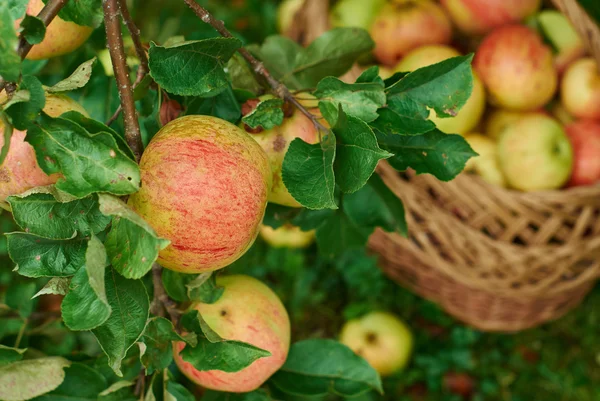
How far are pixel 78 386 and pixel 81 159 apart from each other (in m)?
0.32

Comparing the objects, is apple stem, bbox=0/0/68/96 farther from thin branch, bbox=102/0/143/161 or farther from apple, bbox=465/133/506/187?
apple, bbox=465/133/506/187

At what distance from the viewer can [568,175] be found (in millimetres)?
1100

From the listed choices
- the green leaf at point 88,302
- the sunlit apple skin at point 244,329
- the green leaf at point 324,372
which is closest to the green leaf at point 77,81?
the green leaf at point 88,302

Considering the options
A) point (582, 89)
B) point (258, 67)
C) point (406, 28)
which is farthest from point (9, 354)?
point (582, 89)

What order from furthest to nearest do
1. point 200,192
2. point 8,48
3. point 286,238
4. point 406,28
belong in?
point 286,238, point 406,28, point 200,192, point 8,48

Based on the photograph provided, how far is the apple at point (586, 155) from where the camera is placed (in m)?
1.10

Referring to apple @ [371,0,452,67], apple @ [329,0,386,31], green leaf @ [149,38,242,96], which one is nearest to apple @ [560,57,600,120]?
apple @ [371,0,452,67]

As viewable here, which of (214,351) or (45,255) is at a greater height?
(45,255)

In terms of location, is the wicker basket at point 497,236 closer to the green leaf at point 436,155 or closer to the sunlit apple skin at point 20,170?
the green leaf at point 436,155

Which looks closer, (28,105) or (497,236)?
(28,105)

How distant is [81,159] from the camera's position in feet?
1.29

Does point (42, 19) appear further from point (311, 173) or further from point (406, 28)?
point (406, 28)

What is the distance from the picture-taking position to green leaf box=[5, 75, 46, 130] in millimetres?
383

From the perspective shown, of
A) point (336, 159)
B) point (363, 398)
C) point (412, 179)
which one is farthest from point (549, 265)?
point (336, 159)
